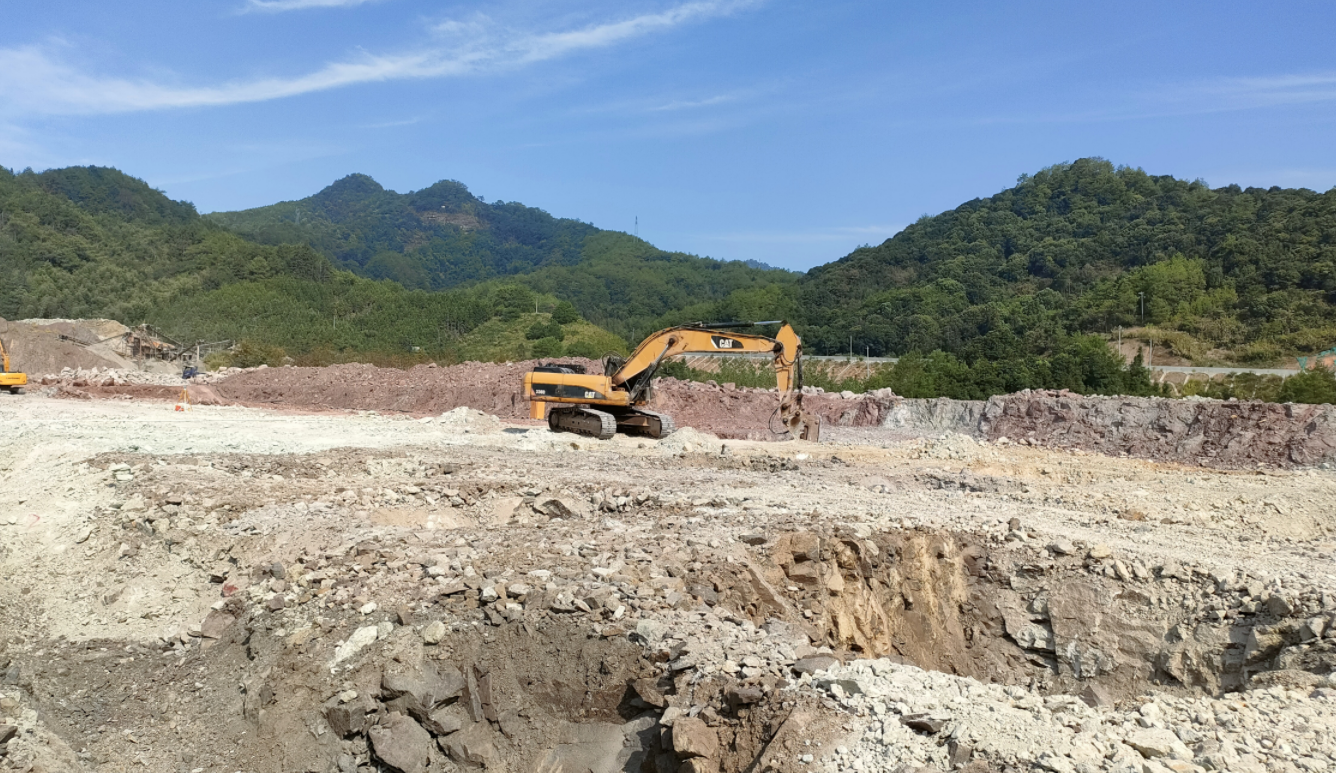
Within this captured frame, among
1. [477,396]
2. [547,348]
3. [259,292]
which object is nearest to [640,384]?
[477,396]

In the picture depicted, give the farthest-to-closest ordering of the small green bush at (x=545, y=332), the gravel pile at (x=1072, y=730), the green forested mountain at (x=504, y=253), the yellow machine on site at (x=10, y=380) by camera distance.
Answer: the green forested mountain at (x=504, y=253)
the small green bush at (x=545, y=332)
the yellow machine on site at (x=10, y=380)
the gravel pile at (x=1072, y=730)

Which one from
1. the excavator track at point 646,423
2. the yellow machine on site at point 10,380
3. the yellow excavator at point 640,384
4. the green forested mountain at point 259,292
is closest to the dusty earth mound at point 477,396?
the excavator track at point 646,423

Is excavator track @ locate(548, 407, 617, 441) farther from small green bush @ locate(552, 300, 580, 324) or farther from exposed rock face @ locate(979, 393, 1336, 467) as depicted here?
small green bush @ locate(552, 300, 580, 324)

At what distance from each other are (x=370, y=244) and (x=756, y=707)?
14346 centimetres

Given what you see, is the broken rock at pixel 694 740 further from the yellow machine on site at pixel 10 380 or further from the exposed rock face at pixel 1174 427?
the yellow machine on site at pixel 10 380

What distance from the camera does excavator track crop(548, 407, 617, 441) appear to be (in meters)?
15.8

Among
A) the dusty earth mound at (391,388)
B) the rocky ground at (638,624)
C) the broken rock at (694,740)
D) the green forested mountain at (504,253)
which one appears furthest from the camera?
the green forested mountain at (504,253)

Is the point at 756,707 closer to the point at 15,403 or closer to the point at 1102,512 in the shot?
the point at 1102,512

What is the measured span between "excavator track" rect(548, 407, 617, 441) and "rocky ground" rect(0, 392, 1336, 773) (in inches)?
188

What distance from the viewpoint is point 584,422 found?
53.3 feet

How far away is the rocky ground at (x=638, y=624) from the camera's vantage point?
15.1 ft

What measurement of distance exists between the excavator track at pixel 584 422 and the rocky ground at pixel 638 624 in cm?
478

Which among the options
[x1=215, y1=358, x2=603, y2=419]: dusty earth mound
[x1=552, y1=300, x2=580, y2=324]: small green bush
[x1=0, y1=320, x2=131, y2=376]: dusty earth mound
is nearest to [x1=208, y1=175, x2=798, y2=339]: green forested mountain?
[x1=552, y1=300, x2=580, y2=324]: small green bush

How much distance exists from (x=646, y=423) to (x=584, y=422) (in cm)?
110
